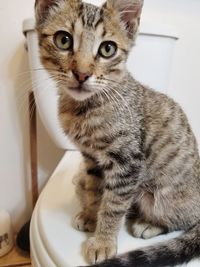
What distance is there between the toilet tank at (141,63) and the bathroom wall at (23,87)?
0.55 ft

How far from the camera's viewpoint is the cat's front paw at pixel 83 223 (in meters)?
0.68

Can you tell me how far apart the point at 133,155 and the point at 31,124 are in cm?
59

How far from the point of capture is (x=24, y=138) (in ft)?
4.00

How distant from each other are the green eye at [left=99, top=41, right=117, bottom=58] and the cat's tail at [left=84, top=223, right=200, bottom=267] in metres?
0.38

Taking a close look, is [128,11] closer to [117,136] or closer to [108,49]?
[108,49]

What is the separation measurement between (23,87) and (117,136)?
628 millimetres

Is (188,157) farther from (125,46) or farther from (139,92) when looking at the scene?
(125,46)

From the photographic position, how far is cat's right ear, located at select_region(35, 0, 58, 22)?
642mm

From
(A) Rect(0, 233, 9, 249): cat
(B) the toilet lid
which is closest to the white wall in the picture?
(A) Rect(0, 233, 9, 249): cat

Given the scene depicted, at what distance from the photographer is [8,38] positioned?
1.09 m

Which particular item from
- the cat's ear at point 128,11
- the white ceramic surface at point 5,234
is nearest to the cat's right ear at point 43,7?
the cat's ear at point 128,11

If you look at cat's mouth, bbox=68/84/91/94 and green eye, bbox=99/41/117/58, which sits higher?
green eye, bbox=99/41/117/58

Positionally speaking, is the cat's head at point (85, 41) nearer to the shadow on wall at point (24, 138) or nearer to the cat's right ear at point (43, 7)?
the cat's right ear at point (43, 7)

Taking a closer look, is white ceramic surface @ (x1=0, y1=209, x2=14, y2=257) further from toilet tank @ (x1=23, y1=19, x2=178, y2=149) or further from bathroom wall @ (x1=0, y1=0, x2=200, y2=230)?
toilet tank @ (x1=23, y1=19, x2=178, y2=149)
